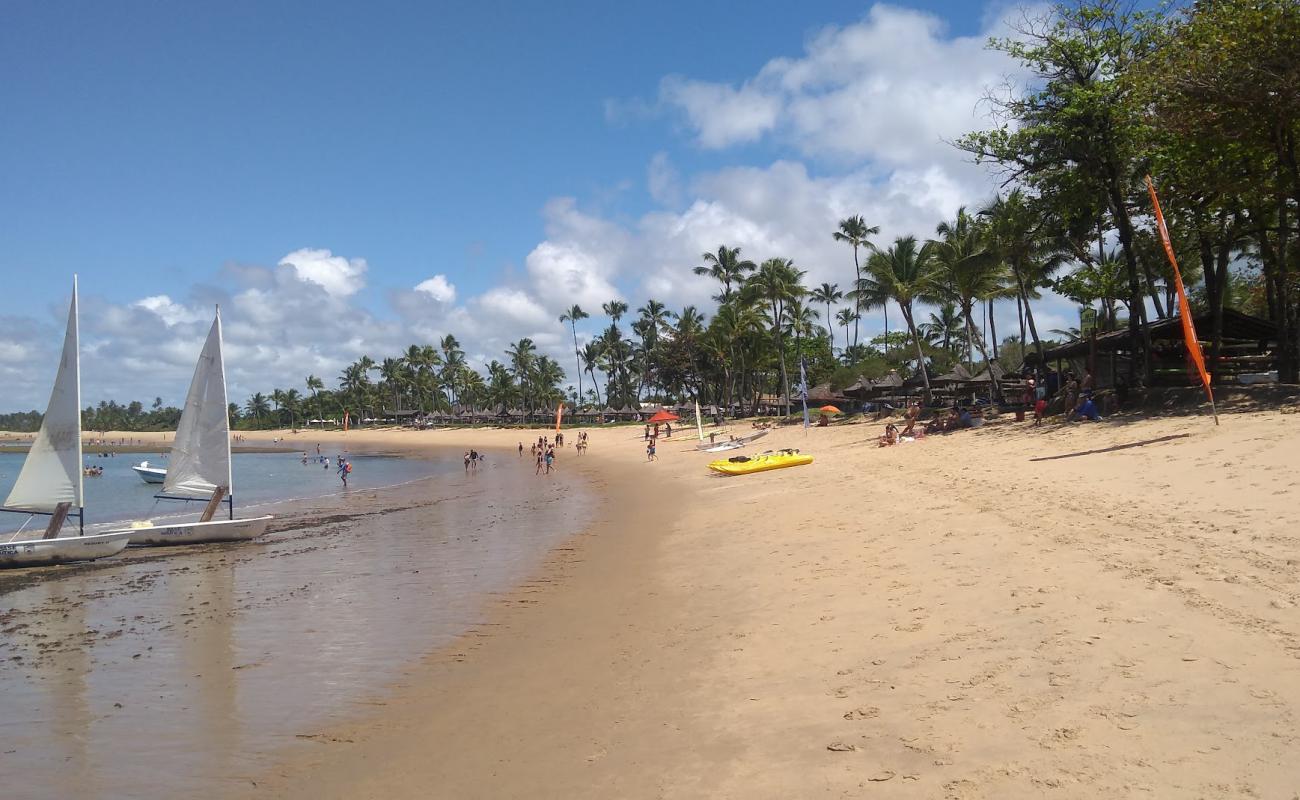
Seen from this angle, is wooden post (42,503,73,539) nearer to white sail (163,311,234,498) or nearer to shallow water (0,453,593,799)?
shallow water (0,453,593,799)

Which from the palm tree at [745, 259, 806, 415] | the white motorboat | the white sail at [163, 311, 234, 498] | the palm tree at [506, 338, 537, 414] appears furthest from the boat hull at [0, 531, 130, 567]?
the palm tree at [506, 338, 537, 414]

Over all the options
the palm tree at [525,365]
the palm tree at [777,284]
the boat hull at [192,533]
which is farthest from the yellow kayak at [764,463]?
the palm tree at [525,365]

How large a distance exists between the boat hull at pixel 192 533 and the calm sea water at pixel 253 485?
19.2ft

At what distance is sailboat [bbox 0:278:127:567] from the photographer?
53.9 feet

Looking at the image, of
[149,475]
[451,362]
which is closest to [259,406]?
[451,362]

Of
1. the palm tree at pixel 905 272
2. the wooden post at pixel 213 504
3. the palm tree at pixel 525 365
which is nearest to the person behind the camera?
the wooden post at pixel 213 504

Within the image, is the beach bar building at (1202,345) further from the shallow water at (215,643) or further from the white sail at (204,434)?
the white sail at (204,434)

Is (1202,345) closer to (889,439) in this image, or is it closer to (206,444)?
(889,439)

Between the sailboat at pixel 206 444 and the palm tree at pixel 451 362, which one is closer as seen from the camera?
the sailboat at pixel 206 444

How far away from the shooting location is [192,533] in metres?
18.7

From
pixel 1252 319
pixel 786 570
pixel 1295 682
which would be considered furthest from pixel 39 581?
pixel 1252 319

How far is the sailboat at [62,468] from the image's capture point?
53.9 ft

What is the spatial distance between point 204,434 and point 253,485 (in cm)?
2488

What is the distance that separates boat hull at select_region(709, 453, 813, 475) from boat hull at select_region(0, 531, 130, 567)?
17.5 m
